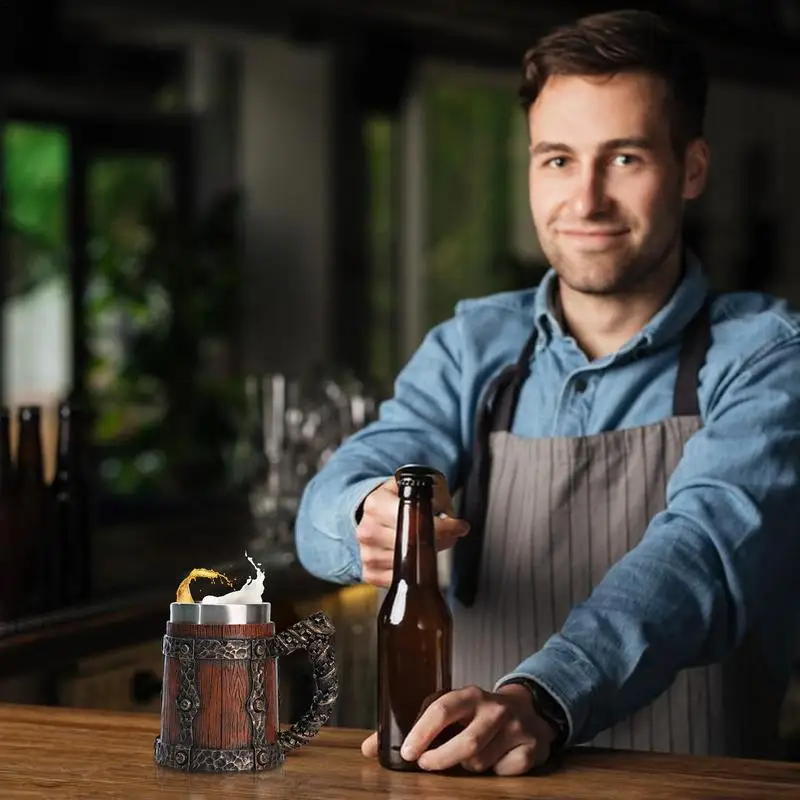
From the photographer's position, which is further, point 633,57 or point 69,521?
point 69,521

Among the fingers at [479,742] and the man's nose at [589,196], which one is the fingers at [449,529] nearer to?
the fingers at [479,742]

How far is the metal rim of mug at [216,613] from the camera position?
1603 mm

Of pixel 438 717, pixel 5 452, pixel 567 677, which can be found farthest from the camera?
pixel 5 452

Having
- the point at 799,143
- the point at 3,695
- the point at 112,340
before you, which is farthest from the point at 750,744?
the point at 799,143

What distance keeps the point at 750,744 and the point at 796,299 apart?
7.97 metres

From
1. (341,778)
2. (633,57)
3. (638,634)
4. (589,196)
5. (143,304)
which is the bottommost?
(341,778)

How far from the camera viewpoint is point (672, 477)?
2039mm

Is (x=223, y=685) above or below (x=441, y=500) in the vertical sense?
below

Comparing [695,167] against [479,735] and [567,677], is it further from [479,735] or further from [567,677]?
[479,735]

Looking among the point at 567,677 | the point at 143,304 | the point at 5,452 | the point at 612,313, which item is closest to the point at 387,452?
the point at 612,313

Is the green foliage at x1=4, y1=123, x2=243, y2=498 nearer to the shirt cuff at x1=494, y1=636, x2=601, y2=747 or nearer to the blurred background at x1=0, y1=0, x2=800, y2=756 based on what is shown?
the blurred background at x1=0, y1=0, x2=800, y2=756

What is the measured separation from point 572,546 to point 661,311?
12.6 inches

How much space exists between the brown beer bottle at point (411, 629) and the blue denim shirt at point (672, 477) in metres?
0.11

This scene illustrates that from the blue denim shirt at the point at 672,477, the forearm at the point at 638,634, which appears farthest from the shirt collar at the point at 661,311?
the forearm at the point at 638,634
